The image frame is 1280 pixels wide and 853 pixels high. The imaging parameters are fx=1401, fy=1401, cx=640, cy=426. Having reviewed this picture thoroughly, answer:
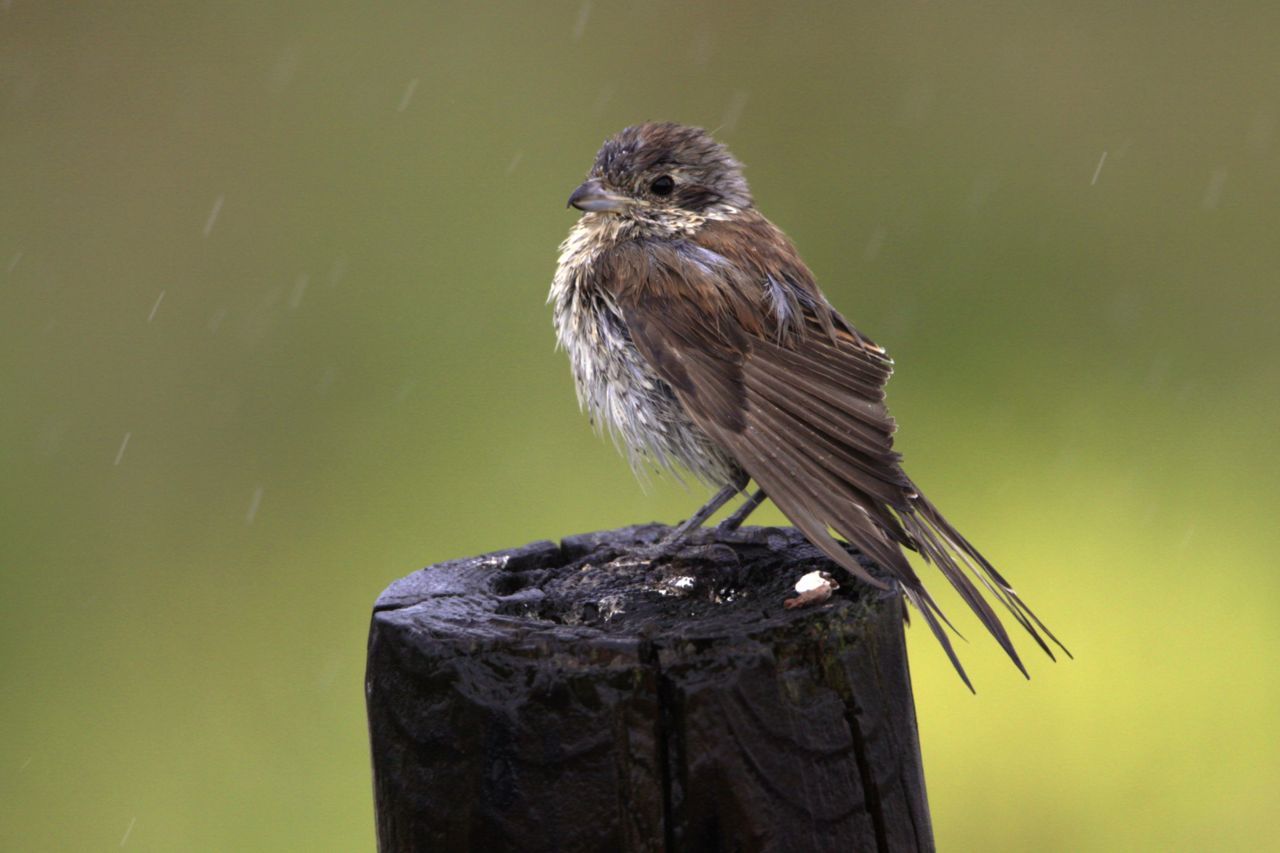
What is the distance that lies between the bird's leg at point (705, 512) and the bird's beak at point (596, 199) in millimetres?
975

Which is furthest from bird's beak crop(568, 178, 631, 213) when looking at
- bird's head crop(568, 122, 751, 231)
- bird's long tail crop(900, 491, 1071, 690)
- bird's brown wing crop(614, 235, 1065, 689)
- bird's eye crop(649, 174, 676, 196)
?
bird's long tail crop(900, 491, 1071, 690)

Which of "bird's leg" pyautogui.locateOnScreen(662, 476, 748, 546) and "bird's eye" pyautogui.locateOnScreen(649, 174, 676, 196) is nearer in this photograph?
"bird's leg" pyautogui.locateOnScreen(662, 476, 748, 546)

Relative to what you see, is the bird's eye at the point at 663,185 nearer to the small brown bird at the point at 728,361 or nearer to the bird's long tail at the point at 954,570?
the small brown bird at the point at 728,361

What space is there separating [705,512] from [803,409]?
1.19 ft

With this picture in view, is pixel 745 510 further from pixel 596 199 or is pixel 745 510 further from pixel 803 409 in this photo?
pixel 596 199

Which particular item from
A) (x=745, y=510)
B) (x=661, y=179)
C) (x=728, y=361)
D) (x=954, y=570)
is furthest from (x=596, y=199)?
(x=954, y=570)

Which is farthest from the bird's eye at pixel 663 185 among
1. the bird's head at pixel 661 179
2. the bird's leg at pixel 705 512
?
the bird's leg at pixel 705 512

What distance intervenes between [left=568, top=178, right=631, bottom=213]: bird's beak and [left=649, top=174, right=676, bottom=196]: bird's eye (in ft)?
0.37

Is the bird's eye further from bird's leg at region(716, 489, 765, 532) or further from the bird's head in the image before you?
bird's leg at region(716, 489, 765, 532)

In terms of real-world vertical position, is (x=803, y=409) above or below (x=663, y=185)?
below

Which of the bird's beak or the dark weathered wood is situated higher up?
the bird's beak

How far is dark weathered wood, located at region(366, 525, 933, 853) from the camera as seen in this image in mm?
2221

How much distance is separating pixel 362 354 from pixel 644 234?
2.66 m

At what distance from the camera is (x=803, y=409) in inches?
134
